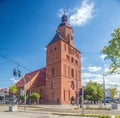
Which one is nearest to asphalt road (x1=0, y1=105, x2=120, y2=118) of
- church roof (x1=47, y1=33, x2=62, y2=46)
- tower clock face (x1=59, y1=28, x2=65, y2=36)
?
church roof (x1=47, y1=33, x2=62, y2=46)

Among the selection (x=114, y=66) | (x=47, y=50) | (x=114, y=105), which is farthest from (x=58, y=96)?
(x=114, y=66)

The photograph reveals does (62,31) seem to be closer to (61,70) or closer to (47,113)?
(61,70)

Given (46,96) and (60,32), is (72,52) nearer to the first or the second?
(60,32)

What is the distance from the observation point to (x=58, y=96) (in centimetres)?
8438

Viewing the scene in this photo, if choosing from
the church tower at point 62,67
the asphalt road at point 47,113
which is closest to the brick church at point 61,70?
the church tower at point 62,67

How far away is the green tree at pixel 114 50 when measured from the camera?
2247cm

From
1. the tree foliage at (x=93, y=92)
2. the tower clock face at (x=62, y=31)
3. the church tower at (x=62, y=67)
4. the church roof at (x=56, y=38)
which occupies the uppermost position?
the tower clock face at (x=62, y=31)

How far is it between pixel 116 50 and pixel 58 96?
6334 cm

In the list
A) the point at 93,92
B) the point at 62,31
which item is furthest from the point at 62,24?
the point at 93,92

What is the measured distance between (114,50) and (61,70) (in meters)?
64.1

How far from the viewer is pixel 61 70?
8656cm

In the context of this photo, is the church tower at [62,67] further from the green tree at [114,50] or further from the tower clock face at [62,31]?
the green tree at [114,50]

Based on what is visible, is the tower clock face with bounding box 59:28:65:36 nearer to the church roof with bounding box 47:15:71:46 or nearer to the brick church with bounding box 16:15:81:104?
the brick church with bounding box 16:15:81:104

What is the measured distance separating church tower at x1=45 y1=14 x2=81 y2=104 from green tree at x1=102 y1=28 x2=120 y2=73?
60.2 metres
